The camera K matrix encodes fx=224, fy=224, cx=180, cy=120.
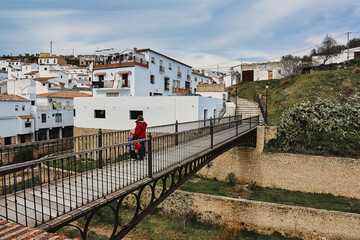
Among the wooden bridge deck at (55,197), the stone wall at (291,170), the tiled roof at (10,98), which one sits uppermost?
the tiled roof at (10,98)

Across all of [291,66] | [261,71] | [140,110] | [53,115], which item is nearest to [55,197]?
[140,110]

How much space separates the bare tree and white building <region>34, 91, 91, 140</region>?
3815cm

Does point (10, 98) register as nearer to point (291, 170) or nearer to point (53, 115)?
point (53, 115)

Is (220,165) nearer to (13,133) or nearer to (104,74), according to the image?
(104,74)

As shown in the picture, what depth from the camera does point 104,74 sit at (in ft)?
90.7

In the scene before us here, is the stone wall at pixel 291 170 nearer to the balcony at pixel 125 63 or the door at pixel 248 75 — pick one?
the balcony at pixel 125 63

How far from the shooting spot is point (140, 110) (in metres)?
20.8

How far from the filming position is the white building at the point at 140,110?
1934 centimetres

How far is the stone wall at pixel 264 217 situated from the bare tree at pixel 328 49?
33.0m

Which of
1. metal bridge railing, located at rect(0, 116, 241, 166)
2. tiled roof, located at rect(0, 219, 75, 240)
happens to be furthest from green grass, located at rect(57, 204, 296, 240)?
tiled roof, located at rect(0, 219, 75, 240)

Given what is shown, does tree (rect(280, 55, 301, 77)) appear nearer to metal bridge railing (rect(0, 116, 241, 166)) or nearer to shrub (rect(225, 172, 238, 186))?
metal bridge railing (rect(0, 116, 241, 166))

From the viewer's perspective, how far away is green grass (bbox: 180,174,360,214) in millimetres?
13320

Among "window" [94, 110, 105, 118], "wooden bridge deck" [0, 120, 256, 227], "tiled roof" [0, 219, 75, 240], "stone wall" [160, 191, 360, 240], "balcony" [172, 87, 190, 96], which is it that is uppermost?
"balcony" [172, 87, 190, 96]

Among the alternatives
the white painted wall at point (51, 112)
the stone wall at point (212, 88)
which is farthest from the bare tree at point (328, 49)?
the white painted wall at point (51, 112)
